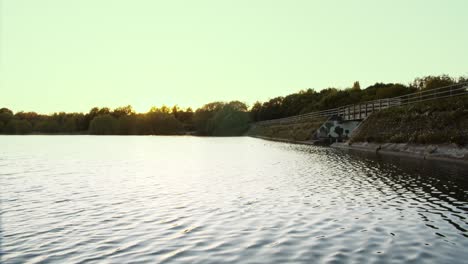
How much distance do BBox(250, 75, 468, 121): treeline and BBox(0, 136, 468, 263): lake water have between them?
60.3m

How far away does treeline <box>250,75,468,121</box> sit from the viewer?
84.5 meters

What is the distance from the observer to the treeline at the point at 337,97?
84475 millimetres

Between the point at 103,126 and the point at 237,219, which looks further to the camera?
the point at 103,126

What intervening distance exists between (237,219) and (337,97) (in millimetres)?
105397

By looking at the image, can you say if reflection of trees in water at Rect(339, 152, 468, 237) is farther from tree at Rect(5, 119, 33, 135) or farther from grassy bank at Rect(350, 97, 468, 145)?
tree at Rect(5, 119, 33, 135)

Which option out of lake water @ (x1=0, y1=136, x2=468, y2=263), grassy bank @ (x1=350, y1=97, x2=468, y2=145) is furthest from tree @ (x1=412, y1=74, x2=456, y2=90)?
lake water @ (x1=0, y1=136, x2=468, y2=263)

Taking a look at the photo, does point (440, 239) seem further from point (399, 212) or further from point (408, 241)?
point (399, 212)

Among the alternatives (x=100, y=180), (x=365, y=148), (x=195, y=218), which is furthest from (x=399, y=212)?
(x=365, y=148)

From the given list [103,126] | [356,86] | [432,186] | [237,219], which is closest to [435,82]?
[356,86]

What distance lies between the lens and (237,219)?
14008 mm

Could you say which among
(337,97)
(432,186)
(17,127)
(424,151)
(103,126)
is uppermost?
(337,97)

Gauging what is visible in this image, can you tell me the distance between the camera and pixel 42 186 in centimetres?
2167

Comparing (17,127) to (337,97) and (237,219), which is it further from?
(237,219)

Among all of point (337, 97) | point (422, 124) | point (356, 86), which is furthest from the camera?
point (356, 86)
